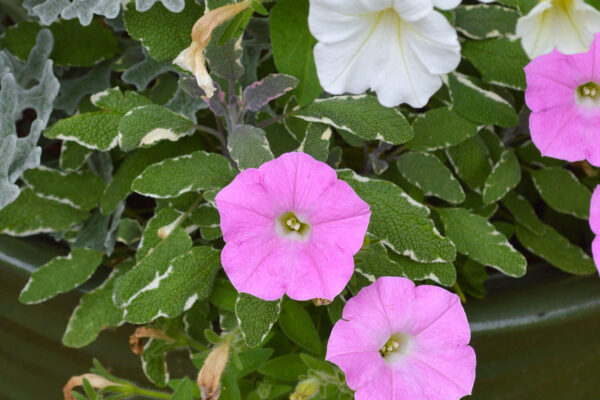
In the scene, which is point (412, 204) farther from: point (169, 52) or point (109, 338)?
point (109, 338)

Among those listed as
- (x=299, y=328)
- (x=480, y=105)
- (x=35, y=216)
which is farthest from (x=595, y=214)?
(x=35, y=216)

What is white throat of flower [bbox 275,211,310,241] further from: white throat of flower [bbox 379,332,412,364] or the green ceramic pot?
the green ceramic pot

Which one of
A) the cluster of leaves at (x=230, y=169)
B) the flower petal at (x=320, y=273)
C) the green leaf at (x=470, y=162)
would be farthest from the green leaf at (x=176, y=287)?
the green leaf at (x=470, y=162)

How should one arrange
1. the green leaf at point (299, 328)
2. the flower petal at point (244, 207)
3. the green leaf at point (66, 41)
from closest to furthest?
the flower petal at point (244, 207) < the green leaf at point (299, 328) < the green leaf at point (66, 41)

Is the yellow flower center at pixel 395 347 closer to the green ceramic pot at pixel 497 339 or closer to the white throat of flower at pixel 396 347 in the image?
the white throat of flower at pixel 396 347

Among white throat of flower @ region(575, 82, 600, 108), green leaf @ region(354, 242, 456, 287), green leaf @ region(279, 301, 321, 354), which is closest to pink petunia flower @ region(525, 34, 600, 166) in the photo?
white throat of flower @ region(575, 82, 600, 108)

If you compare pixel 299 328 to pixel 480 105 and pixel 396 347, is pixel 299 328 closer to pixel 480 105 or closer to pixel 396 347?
pixel 396 347
